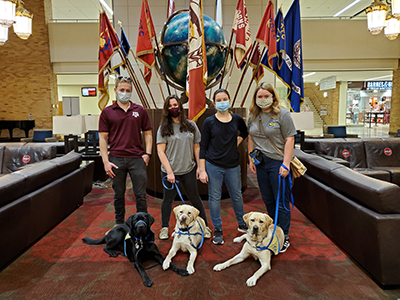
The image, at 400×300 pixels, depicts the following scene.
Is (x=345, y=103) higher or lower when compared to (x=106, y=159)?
higher

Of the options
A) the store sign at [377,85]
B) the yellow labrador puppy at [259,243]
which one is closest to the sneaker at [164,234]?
the yellow labrador puppy at [259,243]

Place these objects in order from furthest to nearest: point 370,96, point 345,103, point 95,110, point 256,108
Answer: point 370,96
point 95,110
point 345,103
point 256,108

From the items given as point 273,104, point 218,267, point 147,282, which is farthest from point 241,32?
point 147,282

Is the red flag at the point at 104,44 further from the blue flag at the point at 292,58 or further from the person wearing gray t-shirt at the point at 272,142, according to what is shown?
the person wearing gray t-shirt at the point at 272,142

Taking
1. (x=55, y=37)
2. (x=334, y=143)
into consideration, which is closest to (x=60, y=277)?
(x=334, y=143)

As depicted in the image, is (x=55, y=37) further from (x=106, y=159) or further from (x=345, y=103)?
(x=345, y=103)

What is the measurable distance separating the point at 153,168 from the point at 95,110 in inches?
739

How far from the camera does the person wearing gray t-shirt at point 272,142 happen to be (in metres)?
2.90

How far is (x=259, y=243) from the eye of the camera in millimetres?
2641

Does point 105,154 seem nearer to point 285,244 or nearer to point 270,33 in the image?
point 285,244

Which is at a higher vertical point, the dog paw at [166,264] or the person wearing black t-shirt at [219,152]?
the person wearing black t-shirt at [219,152]

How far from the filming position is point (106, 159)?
3.16m

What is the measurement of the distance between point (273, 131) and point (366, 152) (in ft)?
11.5

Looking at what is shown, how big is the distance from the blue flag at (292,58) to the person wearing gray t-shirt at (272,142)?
1753 mm
